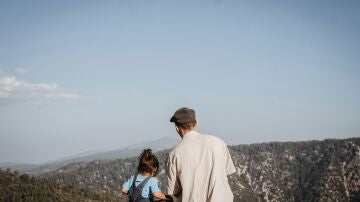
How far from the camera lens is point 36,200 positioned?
138125 mm

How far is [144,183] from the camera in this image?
703cm

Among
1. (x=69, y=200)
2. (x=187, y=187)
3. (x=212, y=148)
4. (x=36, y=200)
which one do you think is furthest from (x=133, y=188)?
(x=69, y=200)

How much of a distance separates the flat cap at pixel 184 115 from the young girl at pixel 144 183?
3.27 ft

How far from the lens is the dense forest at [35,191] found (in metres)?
137

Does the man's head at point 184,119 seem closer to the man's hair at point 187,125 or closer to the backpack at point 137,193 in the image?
the man's hair at point 187,125

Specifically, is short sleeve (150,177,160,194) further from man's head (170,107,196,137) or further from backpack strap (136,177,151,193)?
man's head (170,107,196,137)

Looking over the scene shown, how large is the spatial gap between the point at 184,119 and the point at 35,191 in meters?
150

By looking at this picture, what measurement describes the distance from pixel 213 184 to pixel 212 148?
1.74 ft

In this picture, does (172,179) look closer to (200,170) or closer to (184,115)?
(200,170)

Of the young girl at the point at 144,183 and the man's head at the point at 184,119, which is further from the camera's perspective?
the young girl at the point at 144,183

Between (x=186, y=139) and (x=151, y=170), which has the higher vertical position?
(x=186, y=139)

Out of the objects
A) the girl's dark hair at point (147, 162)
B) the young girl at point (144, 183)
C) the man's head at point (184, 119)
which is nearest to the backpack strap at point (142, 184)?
the young girl at point (144, 183)

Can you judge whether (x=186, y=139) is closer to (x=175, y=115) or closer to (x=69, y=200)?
(x=175, y=115)

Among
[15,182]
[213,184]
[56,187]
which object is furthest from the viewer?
[56,187]
